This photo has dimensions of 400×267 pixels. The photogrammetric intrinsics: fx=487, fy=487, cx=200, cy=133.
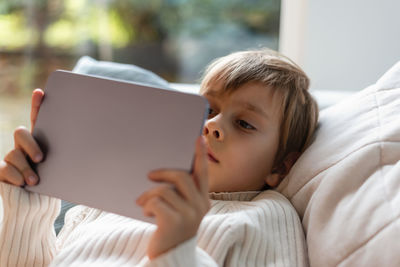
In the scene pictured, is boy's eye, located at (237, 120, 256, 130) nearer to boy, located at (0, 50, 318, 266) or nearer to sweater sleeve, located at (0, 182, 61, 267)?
boy, located at (0, 50, 318, 266)

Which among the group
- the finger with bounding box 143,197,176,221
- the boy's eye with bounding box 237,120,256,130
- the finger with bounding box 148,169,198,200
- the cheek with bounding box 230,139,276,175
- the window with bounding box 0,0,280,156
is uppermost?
the finger with bounding box 148,169,198,200

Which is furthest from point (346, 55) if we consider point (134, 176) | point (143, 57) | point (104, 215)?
point (143, 57)

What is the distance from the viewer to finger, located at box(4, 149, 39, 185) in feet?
2.66

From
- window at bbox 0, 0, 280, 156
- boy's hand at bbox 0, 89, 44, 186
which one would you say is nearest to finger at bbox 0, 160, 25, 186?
boy's hand at bbox 0, 89, 44, 186

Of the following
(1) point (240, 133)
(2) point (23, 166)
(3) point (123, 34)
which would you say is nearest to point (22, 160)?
(2) point (23, 166)

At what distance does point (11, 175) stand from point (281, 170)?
555 mm

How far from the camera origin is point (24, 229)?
2.91 feet

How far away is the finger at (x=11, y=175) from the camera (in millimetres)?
815

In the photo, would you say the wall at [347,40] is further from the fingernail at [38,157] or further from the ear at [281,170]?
the fingernail at [38,157]

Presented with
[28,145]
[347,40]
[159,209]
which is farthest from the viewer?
[347,40]

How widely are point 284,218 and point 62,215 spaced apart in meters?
0.56

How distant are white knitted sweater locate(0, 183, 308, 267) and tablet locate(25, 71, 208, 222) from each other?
92 millimetres

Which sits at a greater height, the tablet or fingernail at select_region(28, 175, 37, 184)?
the tablet

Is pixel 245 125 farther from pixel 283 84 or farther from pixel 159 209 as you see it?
pixel 159 209
